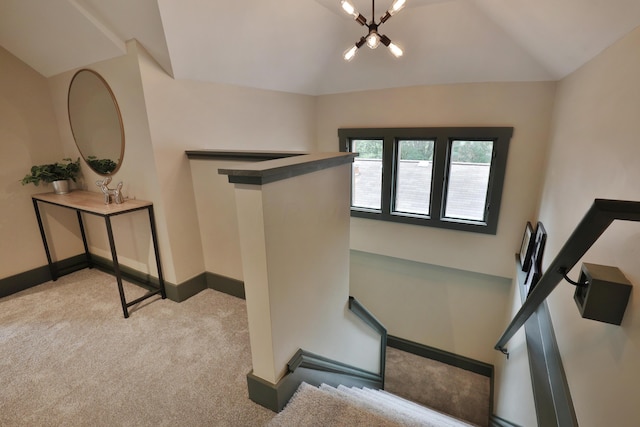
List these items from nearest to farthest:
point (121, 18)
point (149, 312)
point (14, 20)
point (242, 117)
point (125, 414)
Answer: point (125, 414), point (121, 18), point (14, 20), point (149, 312), point (242, 117)

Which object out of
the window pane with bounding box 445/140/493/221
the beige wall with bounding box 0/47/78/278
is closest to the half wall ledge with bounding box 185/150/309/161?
the beige wall with bounding box 0/47/78/278

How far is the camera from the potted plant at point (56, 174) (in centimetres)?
268

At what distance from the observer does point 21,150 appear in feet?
8.81

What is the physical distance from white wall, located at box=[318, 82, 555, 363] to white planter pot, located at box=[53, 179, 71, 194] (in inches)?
115

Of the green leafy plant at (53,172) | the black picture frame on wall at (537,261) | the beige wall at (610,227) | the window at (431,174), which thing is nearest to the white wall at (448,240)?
the window at (431,174)

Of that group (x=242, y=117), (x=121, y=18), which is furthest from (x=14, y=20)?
(x=242, y=117)

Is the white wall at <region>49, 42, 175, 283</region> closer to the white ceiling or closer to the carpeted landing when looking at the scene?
the white ceiling

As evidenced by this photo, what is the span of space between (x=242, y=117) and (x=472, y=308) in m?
3.68

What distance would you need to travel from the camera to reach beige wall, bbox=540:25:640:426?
2.98 feet

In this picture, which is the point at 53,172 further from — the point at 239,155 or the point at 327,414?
the point at 327,414

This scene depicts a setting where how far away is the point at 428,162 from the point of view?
3682 millimetres

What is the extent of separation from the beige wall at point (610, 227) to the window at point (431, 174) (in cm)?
112

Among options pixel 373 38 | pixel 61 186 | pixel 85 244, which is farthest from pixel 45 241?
pixel 373 38

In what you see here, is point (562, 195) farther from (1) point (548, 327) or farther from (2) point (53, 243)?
(2) point (53, 243)
